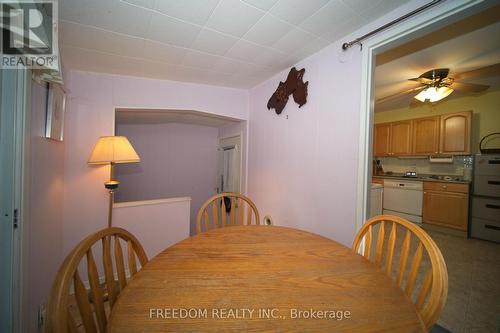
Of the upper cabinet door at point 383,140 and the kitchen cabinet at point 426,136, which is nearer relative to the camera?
the kitchen cabinet at point 426,136

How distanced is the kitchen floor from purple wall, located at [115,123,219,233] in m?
3.60

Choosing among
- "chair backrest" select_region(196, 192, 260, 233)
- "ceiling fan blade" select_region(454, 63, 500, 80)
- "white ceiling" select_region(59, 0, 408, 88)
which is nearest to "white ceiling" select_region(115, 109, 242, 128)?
"white ceiling" select_region(59, 0, 408, 88)

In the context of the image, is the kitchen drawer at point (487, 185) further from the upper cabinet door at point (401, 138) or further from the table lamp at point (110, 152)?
the table lamp at point (110, 152)

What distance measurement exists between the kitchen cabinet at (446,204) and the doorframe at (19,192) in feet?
16.9

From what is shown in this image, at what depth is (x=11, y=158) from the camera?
106 cm

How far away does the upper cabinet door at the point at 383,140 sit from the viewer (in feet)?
14.8

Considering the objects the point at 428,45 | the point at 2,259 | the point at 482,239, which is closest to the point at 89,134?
the point at 2,259

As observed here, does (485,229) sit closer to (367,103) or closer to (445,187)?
(445,187)

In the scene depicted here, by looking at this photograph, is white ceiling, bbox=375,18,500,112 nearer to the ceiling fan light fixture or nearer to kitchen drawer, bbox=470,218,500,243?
the ceiling fan light fixture

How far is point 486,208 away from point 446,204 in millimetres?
441

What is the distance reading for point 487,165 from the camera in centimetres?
310

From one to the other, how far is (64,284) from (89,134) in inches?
82.6

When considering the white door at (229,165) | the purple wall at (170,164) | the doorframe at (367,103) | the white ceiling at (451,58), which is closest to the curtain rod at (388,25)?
the doorframe at (367,103)

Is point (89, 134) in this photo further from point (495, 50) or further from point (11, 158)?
point (495, 50)
